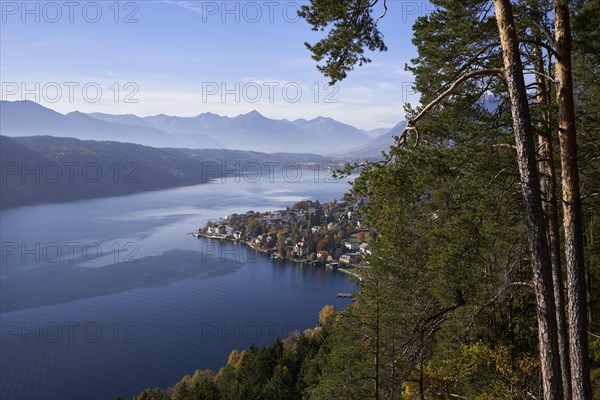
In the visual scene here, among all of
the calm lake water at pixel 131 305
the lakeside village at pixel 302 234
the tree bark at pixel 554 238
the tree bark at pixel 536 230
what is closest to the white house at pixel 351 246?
the lakeside village at pixel 302 234

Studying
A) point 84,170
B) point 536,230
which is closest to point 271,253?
point 536,230

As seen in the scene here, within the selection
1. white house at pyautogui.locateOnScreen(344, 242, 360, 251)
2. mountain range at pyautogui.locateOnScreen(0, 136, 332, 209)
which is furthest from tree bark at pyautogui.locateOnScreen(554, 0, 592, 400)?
mountain range at pyautogui.locateOnScreen(0, 136, 332, 209)

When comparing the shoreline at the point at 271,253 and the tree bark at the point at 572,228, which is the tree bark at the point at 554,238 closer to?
the tree bark at the point at 572,228

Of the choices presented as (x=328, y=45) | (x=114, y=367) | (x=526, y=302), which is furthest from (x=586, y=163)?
(x=114, y=367)

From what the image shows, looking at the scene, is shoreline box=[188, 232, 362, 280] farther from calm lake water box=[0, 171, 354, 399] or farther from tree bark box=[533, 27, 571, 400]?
tree bark box=[533, 27, 571, 400]

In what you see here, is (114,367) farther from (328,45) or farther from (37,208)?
(37,208)

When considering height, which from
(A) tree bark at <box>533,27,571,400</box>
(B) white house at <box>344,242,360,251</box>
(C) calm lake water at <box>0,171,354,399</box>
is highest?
(A) tree bark at <box>533,27,571,400</box>
